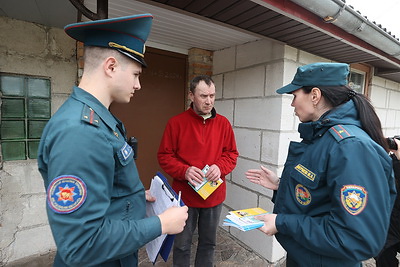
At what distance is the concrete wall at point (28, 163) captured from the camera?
2324 millimetres

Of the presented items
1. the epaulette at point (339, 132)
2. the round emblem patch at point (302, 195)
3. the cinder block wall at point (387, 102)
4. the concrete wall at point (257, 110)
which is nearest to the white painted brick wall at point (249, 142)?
the concrete wall at point (257, 110)

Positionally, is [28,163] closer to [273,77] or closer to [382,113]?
[273,77]

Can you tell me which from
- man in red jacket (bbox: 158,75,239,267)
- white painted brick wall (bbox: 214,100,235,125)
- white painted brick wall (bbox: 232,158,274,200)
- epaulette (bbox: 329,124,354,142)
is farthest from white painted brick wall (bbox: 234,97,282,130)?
epaulette (bbox: 329,124,354,142)

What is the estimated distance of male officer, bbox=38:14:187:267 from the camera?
2.70ft

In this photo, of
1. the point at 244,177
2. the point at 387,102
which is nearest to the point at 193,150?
the point at 244,177

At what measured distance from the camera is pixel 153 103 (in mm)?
3383

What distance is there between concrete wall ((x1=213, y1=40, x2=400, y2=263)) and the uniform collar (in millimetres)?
2164

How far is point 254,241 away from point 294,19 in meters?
2.66

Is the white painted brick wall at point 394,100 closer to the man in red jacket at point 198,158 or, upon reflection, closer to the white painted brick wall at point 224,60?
the white painted brick wall at point 224,60

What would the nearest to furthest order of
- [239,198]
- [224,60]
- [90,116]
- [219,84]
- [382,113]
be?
[90,116] → [239,198] → [224,60] → [219,84] → [382,113]

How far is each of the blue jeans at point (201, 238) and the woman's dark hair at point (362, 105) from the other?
1.60 meters

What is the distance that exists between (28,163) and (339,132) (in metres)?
2.94

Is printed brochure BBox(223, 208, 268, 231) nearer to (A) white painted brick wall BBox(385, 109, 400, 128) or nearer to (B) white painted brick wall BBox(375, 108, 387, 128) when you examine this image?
(B) white painted brick wall BBox(375, 108, 387, 128)


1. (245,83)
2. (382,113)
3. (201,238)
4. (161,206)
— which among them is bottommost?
(201,238)
